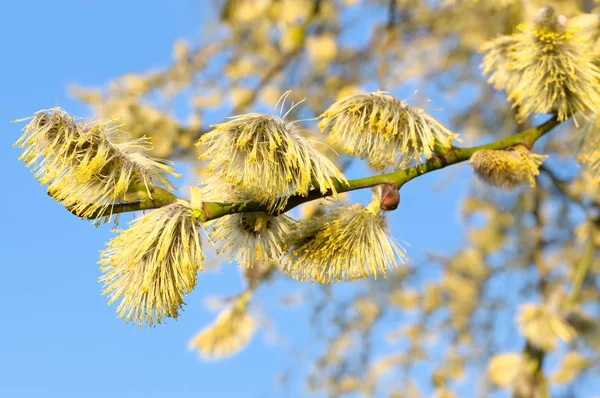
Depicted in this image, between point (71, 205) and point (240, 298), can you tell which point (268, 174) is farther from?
point (240, 298)

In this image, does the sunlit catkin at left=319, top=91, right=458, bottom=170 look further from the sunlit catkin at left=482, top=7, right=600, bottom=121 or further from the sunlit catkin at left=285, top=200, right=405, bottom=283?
the sunlit catkin at left=482, top=7, right=600, bottom=121

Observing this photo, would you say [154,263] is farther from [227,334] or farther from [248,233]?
[227,334]

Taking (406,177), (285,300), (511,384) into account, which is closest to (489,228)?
(285,300)

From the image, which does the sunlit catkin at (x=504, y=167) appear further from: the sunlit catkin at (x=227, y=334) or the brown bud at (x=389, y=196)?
the sunlit catkin at (x=227, y=334)

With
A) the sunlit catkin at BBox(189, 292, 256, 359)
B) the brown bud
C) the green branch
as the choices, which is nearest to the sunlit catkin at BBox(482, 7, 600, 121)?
the green branch

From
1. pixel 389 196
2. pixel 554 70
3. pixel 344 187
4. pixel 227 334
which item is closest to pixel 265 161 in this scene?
pixel 344 187
